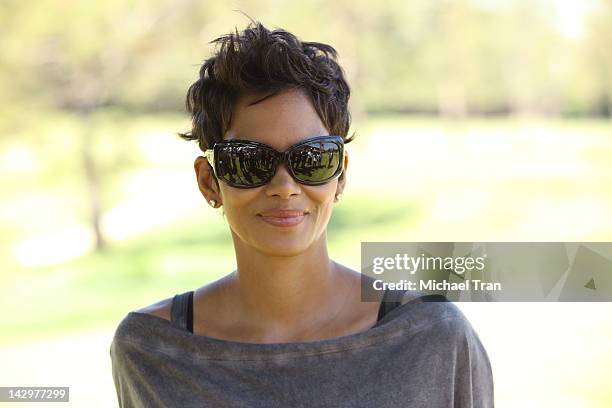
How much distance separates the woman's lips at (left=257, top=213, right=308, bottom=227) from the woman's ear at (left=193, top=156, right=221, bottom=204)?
170 millimetres

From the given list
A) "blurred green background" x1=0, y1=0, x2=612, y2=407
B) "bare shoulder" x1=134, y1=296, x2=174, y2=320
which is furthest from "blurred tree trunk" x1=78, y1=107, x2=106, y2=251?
"bare shoulder" x1=134, y1=296, x2=174, y2=320

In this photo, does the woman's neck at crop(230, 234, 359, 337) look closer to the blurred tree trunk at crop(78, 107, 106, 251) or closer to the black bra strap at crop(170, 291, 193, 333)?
the black bra strap at crop(170, 291, 193, 333)

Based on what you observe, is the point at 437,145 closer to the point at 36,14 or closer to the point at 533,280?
the point at 36,14

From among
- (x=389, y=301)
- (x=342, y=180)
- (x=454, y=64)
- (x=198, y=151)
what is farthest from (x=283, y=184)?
(x=454, y=64)

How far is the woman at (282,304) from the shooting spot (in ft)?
4.83

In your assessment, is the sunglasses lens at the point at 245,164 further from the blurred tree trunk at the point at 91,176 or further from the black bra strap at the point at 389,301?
the blurred tree trunk at the point at 91,176

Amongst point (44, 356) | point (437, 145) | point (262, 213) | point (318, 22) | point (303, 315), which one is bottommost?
point (303, 315)

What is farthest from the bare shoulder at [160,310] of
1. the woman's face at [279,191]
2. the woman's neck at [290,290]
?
the woman's face at [279,191]

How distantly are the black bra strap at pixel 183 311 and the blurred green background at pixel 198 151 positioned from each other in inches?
241

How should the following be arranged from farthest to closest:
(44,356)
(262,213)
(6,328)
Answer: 1. (6,328)
2. (44,356)
3. (262,213)

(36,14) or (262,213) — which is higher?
(36,14)

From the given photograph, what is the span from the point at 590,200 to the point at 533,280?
7667 mm

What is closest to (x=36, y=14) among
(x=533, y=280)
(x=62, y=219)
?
(x=62, y=219)

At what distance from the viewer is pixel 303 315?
1.61m
